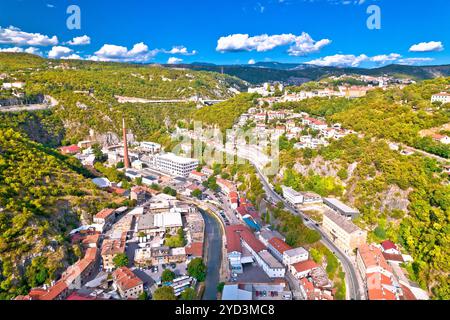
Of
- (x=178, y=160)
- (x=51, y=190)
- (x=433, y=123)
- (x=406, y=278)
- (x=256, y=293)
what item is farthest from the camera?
(x=178, y=160)

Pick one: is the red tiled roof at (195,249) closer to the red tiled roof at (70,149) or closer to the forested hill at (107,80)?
the red tiled roof at (70,149)

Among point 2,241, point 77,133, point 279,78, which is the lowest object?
point 2,241

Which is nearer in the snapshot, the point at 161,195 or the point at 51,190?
the point at 51,190

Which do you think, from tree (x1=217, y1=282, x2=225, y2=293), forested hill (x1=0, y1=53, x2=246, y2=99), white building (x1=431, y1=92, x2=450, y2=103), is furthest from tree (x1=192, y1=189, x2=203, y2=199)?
forested hill (x1=0, y1=53, x2=246, y2=99)

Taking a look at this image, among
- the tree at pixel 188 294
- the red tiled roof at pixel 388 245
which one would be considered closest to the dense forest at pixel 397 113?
the red tiled roof at pixel 388 245

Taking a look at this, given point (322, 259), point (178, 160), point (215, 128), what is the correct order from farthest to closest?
point (215, 128) → point (178, 160) → point (322, 259)

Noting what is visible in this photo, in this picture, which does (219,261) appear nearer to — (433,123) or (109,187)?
(109,187)

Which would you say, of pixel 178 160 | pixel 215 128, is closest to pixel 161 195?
pixel 178 160
